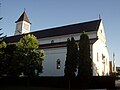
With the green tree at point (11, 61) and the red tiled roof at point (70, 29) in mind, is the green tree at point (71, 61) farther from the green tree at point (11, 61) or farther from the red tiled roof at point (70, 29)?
the red tiled roof at point (70, 29)

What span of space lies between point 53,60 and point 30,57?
26.8 ft

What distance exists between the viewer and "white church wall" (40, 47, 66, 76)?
1427 inches

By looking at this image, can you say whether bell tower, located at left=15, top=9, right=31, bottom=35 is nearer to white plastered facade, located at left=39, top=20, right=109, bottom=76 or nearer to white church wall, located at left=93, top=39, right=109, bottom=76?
white plastered facade, located at left=39, top=20, right=109, bottom=76

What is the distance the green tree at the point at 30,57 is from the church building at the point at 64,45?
6.35 m

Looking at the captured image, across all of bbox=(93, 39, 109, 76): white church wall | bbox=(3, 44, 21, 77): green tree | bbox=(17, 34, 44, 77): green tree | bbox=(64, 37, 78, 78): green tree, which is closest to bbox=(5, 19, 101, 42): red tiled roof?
bbox=(93, 39, 109, 76): white church wall

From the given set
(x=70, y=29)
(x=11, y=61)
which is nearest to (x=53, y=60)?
(x=11, y=61)

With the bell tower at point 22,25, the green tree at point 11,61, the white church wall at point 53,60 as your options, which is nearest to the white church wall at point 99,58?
the white church wall at point 53,60

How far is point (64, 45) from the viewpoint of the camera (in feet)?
121

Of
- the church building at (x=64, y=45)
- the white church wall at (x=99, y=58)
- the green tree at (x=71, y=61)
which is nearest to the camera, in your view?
the green tree at (x=71, y=61)

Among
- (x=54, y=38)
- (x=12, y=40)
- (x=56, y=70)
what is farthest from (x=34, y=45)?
(x=12, y=40)

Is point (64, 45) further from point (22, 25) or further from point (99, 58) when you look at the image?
point (22, 25)

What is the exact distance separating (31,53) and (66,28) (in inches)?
664

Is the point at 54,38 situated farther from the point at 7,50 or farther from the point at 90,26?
the point at 7,50

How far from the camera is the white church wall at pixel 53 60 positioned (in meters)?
36.2
